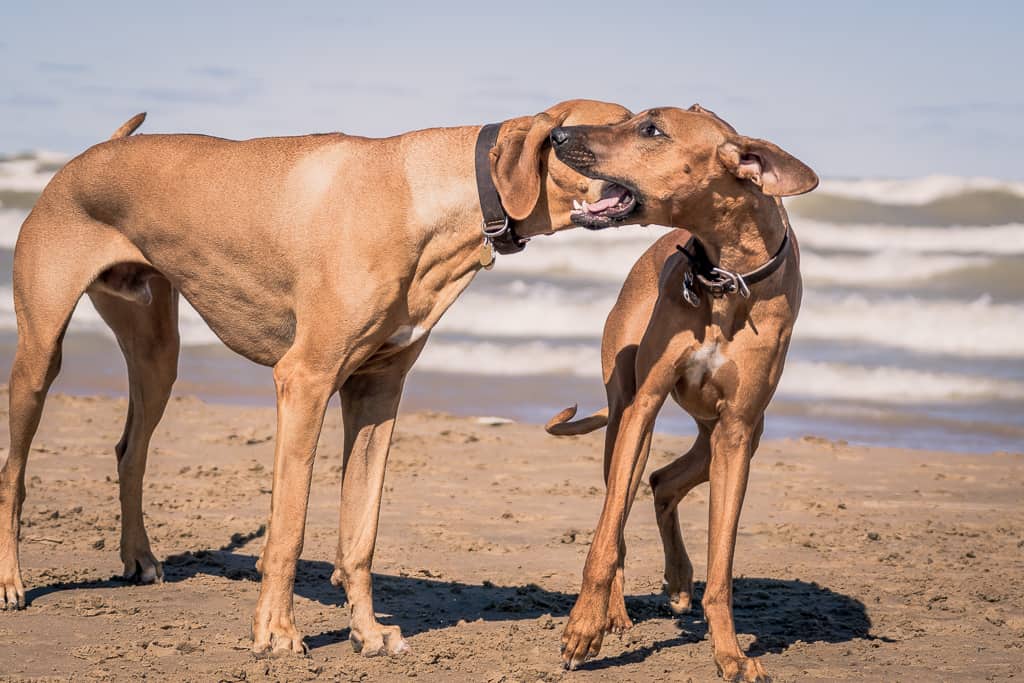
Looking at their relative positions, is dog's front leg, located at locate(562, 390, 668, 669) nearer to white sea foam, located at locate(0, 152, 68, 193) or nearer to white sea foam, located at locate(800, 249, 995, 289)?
white sea foam, located at locate(800, 249, 995, 289)

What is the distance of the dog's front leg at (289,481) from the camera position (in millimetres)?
4938

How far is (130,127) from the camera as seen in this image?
245 inches

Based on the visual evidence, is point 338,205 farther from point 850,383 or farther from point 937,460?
point 850,383

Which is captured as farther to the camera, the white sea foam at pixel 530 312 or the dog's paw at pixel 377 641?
the white sea foam at pixel 530 312


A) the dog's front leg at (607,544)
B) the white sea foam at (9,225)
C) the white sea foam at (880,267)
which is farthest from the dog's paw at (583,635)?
the white sea foam at (9,225)

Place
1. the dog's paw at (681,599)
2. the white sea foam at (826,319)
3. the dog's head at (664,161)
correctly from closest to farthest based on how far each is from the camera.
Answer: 1. the dog's head at (664,161)
2. the dog's paw at (681,599)
3. the white sea foam at (826,319)

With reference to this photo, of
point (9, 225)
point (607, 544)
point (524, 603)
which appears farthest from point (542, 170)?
point (9, 225)

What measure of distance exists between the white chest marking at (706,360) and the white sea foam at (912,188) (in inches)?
789

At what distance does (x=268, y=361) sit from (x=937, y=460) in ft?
17.5

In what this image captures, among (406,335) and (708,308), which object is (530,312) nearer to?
(406,335)

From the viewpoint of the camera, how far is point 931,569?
261 inches

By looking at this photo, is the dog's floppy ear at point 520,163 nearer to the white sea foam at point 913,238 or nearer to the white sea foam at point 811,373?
the white sea foam at point 811,373

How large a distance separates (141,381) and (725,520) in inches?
110

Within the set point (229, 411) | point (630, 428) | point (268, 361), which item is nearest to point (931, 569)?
point (630, 428)
